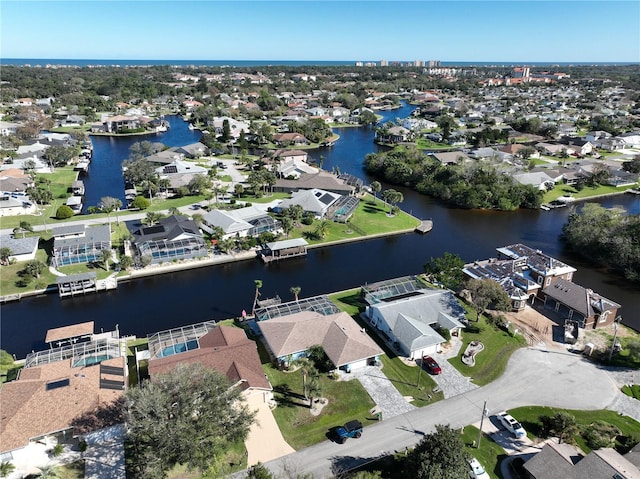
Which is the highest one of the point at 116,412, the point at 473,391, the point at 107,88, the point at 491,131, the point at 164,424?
the point at 107,88

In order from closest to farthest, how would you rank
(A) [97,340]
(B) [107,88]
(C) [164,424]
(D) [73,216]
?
1. (C) [164,424]
2. (A) [97,340]
3. (D) [73,216]
4. (B) [107,88]

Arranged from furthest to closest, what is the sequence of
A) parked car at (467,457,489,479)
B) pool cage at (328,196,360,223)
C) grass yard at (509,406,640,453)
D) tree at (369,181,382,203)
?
tree at (369,181,382,203) < pool cage at (328,196,360,223) < grass yard at (509,406,640,453) < parked car at (467,457,489,479)

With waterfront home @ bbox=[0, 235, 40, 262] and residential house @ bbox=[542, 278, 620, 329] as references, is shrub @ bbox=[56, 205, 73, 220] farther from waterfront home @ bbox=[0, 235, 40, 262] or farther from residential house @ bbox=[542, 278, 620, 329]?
residential house @ bbox=[542, 278, 620, 329]

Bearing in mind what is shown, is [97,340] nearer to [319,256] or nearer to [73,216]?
[319,256]

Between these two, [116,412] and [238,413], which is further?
[116,412]

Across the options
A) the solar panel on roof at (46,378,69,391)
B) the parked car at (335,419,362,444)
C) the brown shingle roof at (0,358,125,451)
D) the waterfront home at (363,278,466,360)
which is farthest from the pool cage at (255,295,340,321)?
the solar panel on roof at (46,378,69,391)

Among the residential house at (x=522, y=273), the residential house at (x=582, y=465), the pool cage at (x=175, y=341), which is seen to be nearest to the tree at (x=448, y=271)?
the residential house at (x=522, y=273)

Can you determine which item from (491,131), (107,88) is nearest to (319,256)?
(491,131)
